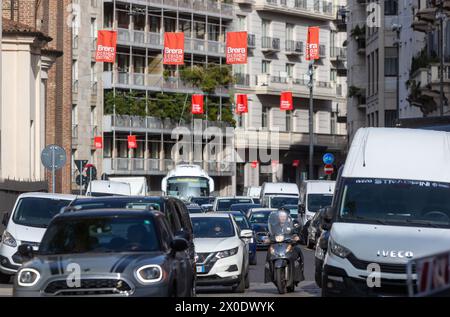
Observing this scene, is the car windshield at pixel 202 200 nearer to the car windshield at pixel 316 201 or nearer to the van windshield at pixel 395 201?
the car windshield at pixel 316 201

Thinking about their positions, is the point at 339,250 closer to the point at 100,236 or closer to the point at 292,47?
the point at 100,236

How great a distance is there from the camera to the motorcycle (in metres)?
25.9

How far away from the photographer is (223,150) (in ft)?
331

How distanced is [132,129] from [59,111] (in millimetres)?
27735

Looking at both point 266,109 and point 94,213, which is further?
point 266,109

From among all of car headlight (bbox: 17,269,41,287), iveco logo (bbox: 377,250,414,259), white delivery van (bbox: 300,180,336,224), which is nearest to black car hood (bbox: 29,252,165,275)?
car headlight (bbox: 17,269,41,287)

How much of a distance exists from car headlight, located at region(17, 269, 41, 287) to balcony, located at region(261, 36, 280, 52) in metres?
88.3

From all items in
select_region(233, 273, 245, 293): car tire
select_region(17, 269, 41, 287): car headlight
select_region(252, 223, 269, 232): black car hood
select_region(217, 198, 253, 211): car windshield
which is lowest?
select_region(252, 223, 269, 232): black car hood

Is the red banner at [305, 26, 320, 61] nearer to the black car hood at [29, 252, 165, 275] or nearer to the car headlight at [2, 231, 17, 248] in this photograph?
the car headlight at [2, 231, 17, 248]

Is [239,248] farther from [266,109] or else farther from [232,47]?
[266,109]

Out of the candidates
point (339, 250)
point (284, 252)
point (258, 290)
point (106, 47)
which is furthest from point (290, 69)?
point (339, 250)

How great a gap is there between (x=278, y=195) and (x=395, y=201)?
4293 centimetres

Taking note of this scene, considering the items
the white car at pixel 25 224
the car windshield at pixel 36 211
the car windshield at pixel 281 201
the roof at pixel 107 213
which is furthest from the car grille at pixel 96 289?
the car windshield at pixel 281 201
